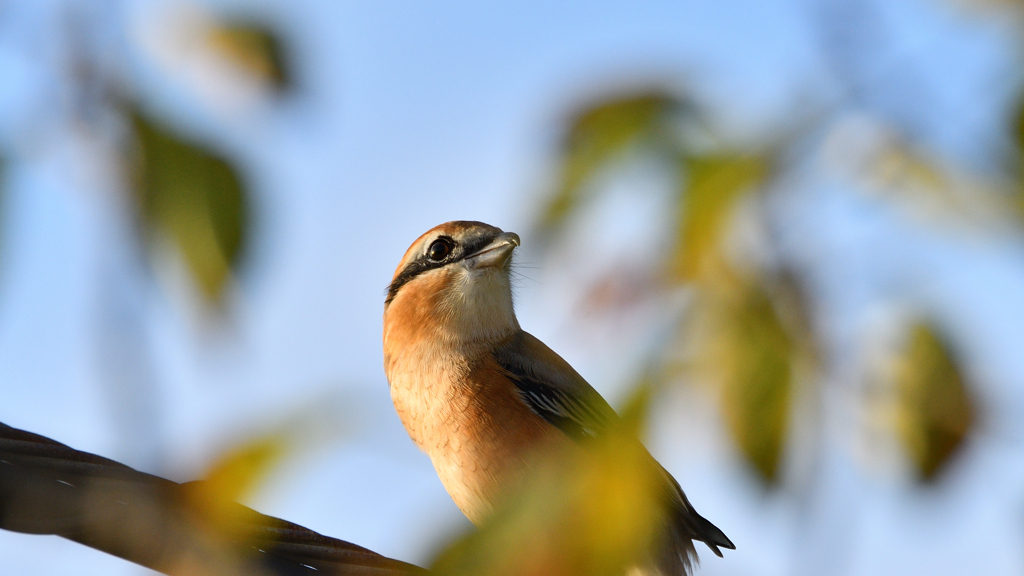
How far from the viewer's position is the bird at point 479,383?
480 centimetres

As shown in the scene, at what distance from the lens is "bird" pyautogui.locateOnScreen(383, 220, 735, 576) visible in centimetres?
480

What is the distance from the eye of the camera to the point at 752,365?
1.85 m

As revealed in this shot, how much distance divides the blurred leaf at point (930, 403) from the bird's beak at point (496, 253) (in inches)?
136

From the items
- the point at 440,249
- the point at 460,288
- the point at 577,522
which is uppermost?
the point at 440,249

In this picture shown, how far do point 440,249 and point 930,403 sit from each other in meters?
4.20

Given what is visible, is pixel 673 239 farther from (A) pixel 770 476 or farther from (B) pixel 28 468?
(B) pixel 28 468

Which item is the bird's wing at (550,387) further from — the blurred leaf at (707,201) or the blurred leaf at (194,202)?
the blurred leaf at (194,202)

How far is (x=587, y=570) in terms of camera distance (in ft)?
4.34

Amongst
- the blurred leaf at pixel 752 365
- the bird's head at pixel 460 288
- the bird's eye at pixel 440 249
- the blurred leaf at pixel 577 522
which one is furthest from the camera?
the bird's eye at pixel 440 249

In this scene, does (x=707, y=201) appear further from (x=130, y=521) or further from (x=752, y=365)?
(x=130, y=521)

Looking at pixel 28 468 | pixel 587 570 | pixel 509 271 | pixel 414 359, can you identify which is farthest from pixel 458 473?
pixel 587 570

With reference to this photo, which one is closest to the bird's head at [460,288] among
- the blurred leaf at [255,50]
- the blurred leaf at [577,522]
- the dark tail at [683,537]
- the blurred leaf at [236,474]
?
the dark tail at [683,537]

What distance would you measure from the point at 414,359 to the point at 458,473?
878 millimetres

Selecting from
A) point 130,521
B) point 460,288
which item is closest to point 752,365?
point 130,521
